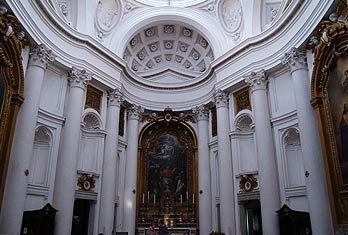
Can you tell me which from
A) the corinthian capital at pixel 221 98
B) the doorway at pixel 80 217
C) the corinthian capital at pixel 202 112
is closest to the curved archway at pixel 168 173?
the corinthian capital at pixel 202 112

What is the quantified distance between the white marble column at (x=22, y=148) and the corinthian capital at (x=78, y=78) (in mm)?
1722

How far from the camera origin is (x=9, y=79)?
11.0m

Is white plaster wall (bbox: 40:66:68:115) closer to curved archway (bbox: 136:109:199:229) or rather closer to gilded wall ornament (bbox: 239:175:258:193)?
curved archway (bbox: 136:109:199:229)

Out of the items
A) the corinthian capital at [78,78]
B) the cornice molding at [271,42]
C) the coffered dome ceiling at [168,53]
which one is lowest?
the corinthian capital at [78,78]

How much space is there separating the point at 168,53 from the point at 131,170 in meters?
8.70

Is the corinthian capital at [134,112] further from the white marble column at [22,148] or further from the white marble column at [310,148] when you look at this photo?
the white marble column at [310,148]

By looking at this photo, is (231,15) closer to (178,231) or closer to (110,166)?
(110,166)

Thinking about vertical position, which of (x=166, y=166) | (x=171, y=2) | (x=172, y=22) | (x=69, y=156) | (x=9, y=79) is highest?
(x=171, y=2)

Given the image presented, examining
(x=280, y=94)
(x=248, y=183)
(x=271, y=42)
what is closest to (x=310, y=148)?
(x=280, y=94)

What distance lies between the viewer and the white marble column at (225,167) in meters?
14.8

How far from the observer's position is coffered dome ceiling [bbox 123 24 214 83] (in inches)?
794

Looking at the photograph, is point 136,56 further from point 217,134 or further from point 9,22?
point 9,22

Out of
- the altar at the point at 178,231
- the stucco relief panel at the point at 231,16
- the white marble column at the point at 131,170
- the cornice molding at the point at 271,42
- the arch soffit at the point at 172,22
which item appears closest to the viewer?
the cornice molding at the point at 271,42

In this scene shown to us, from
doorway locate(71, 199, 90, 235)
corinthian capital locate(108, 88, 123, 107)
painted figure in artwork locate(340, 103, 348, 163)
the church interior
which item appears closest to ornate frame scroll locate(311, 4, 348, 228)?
the church interior
